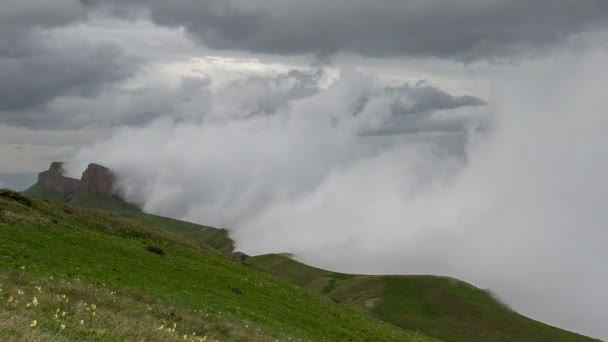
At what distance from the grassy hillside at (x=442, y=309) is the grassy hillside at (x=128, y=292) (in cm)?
5993

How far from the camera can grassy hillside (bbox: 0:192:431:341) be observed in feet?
68.4

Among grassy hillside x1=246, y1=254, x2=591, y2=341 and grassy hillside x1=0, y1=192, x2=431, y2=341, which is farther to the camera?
grassy hillside x1=246, y1=254, x2=591, y2=341

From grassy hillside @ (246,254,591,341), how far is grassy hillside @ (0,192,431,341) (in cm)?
5993

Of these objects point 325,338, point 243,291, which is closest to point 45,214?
point 243,291

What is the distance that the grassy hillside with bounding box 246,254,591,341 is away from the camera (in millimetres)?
123500

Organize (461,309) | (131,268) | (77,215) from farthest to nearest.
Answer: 1. (461,309)
2. (77,215)
3. (131,268)

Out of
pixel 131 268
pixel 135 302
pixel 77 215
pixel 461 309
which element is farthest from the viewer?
pixel 461 309

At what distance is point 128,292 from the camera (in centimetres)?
3531

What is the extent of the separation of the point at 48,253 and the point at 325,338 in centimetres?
2405

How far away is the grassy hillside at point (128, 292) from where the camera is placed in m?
20.9

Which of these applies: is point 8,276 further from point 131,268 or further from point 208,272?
point 208,272

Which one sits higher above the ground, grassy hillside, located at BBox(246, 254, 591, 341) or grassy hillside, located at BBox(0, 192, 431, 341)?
grassy hillside, located at BBox(246, 254, 591, 341)

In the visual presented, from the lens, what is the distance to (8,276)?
30734 millimetres

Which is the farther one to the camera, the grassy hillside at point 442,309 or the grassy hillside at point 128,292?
the grassy hillside at point 442,309
